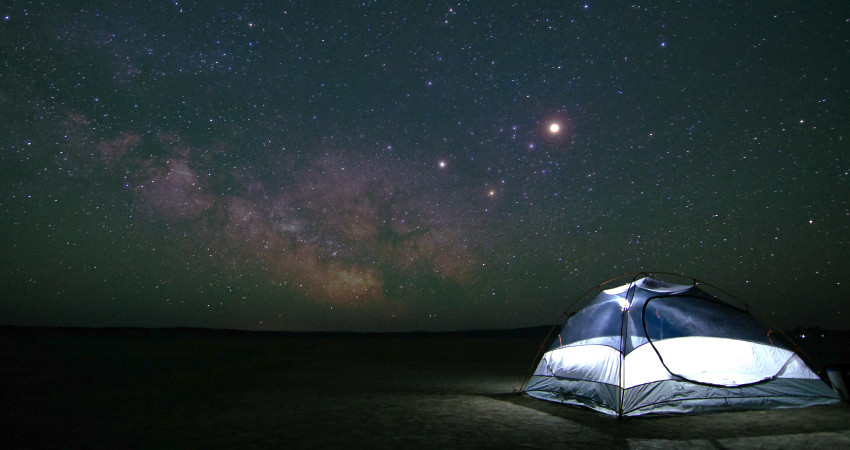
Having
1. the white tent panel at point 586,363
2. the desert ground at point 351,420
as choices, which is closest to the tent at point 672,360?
the white tent panel at point 586,363

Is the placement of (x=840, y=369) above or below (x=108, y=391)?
above

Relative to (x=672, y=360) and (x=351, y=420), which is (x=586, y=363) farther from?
(x=351, y=420)

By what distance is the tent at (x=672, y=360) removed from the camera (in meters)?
8.07

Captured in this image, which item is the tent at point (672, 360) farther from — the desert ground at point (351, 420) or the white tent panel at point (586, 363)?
the desert ground at point (351, 420)

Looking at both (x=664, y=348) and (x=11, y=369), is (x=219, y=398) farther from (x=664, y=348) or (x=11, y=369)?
(x=11, y=369)

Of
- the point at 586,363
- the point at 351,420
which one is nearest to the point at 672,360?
the point at 586,363

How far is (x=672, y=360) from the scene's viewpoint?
8.74m

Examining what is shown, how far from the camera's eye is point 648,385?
26.5ft

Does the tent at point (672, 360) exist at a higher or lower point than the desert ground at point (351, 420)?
higher

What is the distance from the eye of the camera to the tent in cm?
807

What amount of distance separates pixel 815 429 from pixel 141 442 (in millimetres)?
9124

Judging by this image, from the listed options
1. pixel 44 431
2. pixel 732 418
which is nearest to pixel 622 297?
pixel 732 418

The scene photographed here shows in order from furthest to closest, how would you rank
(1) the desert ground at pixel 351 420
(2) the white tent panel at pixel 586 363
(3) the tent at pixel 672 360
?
(2) the white tent panel at pixel 586 363, (3) the tent at pixel 672 360, (1) the desert ground at pixel 351 420

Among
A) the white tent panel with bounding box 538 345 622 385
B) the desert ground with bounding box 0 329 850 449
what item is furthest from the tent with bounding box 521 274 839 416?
the desert ground with bounding box 0 329 850 449
